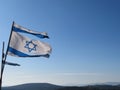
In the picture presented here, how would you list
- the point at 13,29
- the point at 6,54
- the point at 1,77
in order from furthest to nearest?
the point at 13,29, the point at 6,54, the point at 1,77

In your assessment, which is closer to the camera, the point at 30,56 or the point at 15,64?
the point at 15,64

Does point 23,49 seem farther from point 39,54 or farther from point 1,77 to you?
point 1,77

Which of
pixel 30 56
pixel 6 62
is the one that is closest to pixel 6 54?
pixel 6 62

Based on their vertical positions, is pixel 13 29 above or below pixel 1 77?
above

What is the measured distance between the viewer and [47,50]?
2619 centimetres

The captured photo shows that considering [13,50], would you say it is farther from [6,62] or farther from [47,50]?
[47,50]

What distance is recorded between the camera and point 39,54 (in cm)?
2591

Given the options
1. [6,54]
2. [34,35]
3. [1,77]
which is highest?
[34,35]

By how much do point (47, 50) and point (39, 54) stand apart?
873mm

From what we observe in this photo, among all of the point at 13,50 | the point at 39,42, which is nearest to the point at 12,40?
the point at 13,50

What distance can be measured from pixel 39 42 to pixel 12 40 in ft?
8.62

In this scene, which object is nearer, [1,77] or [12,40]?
[1,77]

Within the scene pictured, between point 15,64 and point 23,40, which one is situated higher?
point 23,40

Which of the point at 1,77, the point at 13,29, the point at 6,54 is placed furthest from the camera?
the point at 13,29
